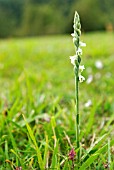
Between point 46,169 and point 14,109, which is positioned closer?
point 46,169

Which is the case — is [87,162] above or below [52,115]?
below

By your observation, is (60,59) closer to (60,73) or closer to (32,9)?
(60,73)

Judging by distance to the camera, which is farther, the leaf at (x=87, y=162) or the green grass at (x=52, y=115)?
the green grass at (x=52, y=115)

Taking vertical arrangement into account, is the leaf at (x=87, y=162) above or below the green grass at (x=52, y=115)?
below

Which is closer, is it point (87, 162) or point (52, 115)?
point (87, 162)

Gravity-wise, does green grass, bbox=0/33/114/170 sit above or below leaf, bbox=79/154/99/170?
above

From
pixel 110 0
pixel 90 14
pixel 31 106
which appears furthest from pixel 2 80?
pixel 110 0

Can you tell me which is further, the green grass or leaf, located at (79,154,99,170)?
the green grass

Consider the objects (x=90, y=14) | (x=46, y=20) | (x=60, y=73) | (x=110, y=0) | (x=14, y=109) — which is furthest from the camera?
(x=46, y=20)
